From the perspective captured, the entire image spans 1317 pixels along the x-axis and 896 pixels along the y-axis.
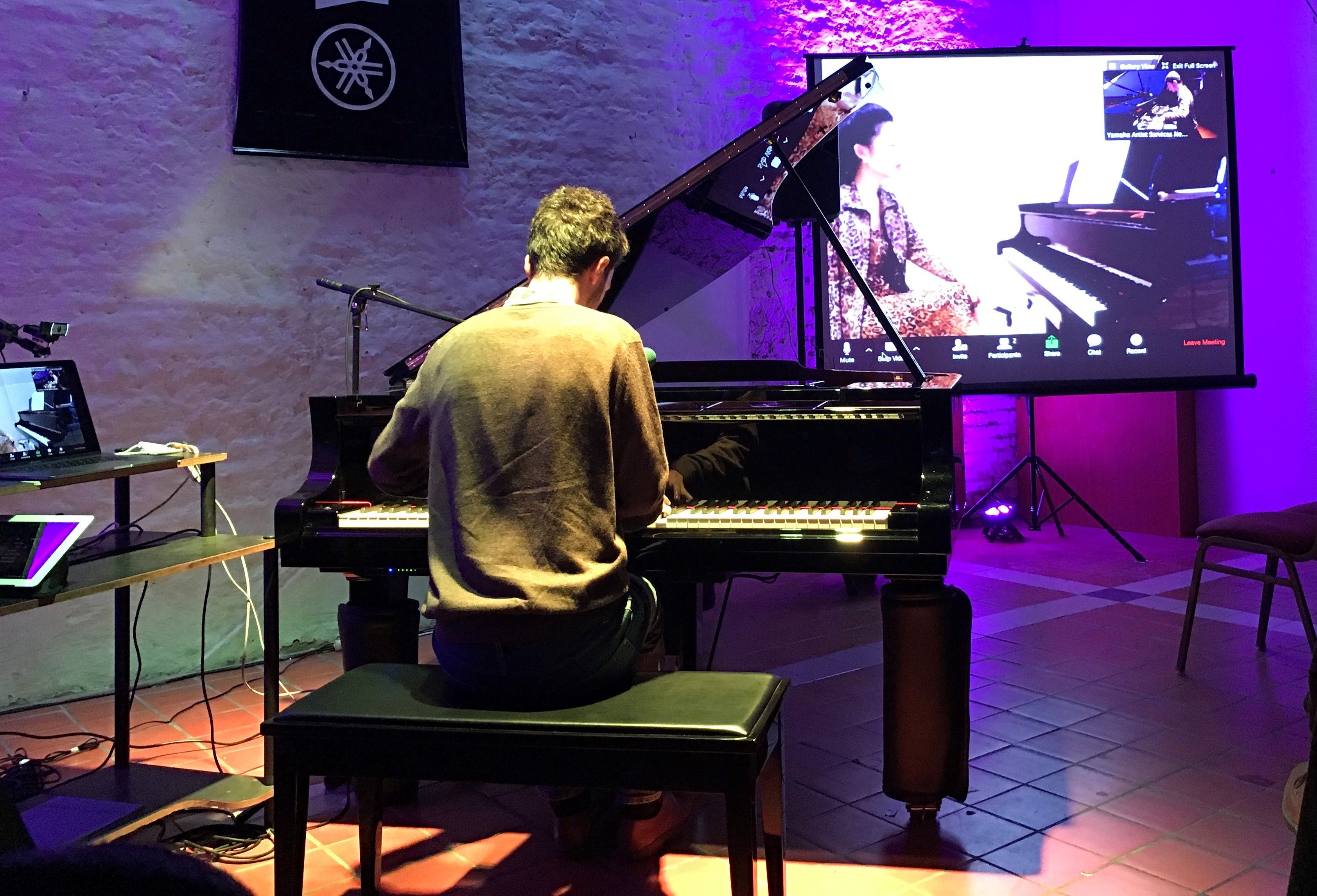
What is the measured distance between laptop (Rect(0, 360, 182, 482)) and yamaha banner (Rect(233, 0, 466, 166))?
5.47 ft

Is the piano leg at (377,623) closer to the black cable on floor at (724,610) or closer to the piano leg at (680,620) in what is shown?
the piano leg at (680,620)

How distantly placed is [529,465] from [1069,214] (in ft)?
16.1

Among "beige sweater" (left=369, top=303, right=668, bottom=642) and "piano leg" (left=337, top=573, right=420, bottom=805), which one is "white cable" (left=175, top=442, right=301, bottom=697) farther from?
"beige sweater" (left=369, top=303, right=668, bottom=642)

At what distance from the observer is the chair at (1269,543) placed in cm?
340

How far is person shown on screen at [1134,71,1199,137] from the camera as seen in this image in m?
5.71

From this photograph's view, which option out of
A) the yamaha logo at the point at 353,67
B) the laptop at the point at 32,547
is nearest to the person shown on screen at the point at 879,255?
the yamaha logo at the point at 353,67

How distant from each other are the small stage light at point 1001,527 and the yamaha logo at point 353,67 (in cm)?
428

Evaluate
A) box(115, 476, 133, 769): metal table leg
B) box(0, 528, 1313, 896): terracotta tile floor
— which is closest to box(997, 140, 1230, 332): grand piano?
box(0, 528, 1313, 896): terracotta tile floor

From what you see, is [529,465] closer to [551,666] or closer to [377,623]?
[551,666]

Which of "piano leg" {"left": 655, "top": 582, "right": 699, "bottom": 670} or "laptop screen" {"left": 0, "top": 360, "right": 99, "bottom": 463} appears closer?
"laptop screen" {"left": 0, "top": 360, "right": 99, "bottom": 463}

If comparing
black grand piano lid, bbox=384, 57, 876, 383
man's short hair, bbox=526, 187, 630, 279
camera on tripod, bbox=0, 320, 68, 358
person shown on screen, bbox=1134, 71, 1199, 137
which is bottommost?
camera on tripod, bbox=0, 320, 68, 358

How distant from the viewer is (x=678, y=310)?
5.57 metres

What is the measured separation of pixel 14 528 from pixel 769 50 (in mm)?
4917

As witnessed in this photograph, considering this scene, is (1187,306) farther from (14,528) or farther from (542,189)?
(14,528)
